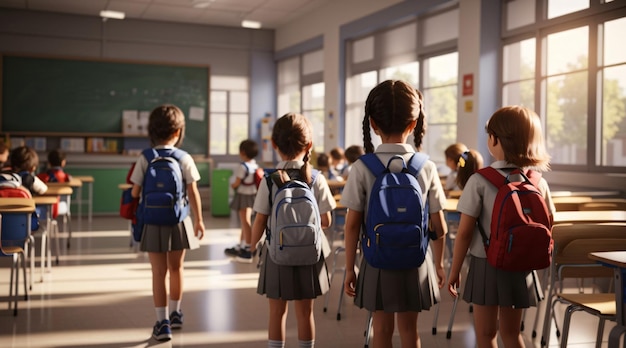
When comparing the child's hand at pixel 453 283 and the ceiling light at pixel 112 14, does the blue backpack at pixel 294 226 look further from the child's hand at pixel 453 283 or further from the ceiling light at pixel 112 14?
the ceiling light at pixel 112 14

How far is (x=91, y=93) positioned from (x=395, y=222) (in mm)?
9707

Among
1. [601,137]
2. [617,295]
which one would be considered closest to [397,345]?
[617,295]

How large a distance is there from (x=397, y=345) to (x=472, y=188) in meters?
1.45

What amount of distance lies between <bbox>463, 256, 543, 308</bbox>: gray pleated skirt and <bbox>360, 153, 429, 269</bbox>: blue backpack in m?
0.33

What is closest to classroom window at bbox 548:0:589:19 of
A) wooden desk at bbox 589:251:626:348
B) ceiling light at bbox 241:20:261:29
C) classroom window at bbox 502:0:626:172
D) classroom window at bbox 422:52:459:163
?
classroom window at bbox 502:0:626:172

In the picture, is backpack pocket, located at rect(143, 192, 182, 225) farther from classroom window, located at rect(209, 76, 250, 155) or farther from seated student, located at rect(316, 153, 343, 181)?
classroom window, located at rect(209, 76, 250, 155)

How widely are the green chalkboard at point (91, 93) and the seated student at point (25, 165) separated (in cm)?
574

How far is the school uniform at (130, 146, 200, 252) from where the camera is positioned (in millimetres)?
3279

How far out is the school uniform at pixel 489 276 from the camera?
87.1 inches

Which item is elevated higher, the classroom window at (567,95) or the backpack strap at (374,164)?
the classroom window at (567,95)

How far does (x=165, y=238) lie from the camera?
331 cm

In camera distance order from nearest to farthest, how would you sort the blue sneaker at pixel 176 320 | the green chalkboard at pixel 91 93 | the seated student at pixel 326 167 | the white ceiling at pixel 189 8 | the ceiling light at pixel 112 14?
the blue sneaker at pixel 176 320
the seated student at pixel 326 167
the white ceiling at pixel 189 8
the green chalkboard at pixel 91 93
the ceiling light at pixel 112 14

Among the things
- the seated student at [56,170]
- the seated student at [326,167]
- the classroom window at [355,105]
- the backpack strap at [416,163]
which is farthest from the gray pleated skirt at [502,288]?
the classroom window at [355,105]

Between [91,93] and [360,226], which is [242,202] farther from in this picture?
[91,93]
